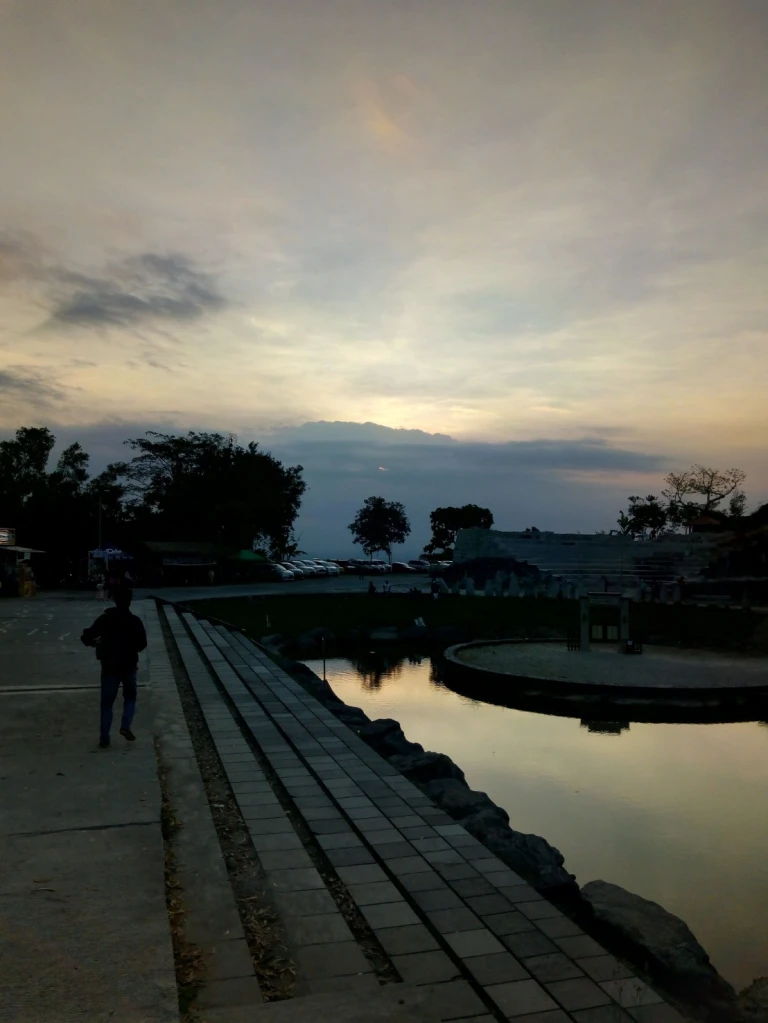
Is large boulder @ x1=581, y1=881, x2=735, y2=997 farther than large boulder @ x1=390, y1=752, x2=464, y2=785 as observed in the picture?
No

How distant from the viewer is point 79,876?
15.2ft

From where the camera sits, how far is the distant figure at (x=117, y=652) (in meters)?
7.67

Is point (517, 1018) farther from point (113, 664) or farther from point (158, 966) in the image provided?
point (113, 664)

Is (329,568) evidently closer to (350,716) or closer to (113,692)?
(350,716)

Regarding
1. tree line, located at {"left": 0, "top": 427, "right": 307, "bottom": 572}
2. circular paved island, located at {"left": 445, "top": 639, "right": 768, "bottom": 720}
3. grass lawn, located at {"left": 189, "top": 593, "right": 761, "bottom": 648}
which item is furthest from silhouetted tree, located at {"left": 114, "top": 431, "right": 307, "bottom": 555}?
circular paved island, located at {"left": 445, "top": 639, "right": 768, "bottom": 720}

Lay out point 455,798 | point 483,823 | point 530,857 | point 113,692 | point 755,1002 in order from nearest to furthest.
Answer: point 755,1002 → point 530,857 → point 483,823 → point 455,798 → point 113,692

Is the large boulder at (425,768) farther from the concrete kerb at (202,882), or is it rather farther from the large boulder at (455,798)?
the concrete kerb at (202,882)

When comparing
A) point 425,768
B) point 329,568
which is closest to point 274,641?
point 425,768

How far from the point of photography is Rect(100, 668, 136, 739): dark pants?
25.1 ft

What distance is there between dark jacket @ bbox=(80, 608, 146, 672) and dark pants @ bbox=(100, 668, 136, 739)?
5cm

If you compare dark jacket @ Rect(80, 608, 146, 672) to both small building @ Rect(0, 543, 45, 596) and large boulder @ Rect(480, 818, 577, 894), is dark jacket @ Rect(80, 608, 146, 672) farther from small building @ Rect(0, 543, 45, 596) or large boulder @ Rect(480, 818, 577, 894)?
small building @ Rect(0, 543, 45, 596)

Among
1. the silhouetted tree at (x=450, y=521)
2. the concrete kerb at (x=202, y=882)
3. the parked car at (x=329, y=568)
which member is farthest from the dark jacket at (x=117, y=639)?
the silhouetted tree at (x=450, y=521)

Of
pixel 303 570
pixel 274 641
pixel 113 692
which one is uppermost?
pixel 113 692

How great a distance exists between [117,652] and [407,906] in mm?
4313
